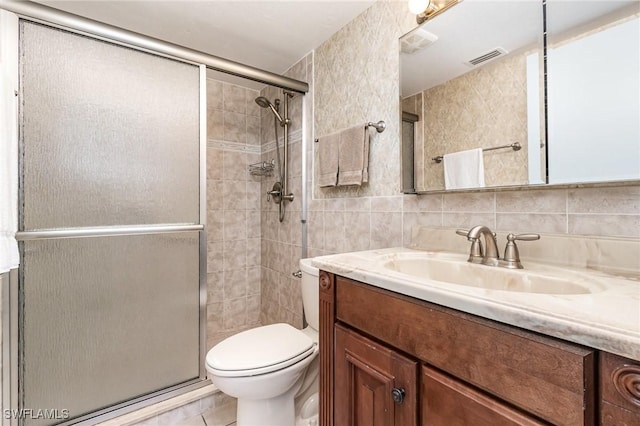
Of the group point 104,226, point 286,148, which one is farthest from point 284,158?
point 104,226

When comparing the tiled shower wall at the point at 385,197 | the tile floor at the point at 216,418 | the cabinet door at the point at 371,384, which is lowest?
the tile floor at the point at 216,418

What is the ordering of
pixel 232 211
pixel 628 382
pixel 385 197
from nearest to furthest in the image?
1. pixel 628 382
2. pixel 385 197
3. pixel 232 211

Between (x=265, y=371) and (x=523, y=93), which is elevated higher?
(x=523, y=93)

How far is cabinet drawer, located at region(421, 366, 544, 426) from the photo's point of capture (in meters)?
0.52

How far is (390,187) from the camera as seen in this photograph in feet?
4.59

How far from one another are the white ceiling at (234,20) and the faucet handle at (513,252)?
1342 millimetres

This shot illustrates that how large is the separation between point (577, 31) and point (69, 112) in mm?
1856

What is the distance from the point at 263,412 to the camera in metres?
1.28

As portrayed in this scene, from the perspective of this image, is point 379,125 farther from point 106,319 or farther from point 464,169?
point 106,319

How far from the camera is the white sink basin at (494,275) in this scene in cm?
73

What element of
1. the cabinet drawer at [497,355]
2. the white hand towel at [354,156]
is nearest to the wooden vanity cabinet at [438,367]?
the cabinet drawer at [497,355]

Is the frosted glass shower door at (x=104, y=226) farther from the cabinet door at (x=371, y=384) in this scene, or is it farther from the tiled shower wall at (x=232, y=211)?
the cabinet door at (x=371, y=384)

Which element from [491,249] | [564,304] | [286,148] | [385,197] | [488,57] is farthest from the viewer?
[286,148]

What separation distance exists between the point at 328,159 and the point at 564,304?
1.34m
